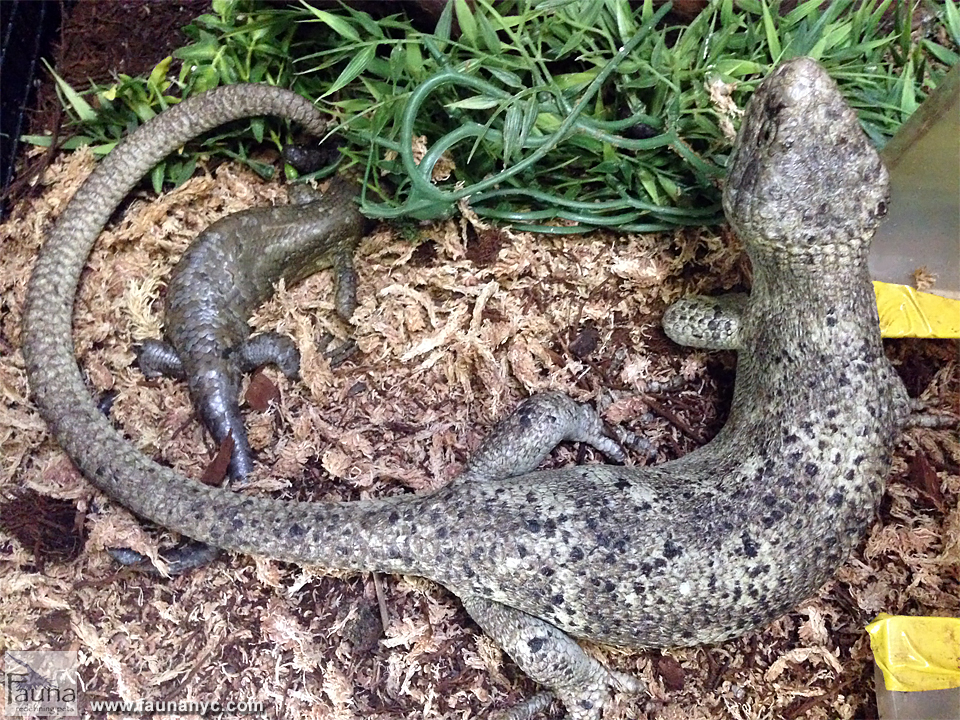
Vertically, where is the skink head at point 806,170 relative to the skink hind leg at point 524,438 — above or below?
above

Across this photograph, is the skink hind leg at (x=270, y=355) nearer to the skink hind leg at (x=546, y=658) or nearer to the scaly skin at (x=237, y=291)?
the scaly skin at (x=237, y=291)

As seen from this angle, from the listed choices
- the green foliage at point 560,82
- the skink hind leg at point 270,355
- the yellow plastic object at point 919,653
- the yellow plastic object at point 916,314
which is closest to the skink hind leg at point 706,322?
the green foliage at point 560,82

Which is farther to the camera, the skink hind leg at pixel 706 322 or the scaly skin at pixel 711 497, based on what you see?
the skink hind leg at pixel 706 322

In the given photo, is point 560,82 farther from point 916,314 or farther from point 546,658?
point 546,658

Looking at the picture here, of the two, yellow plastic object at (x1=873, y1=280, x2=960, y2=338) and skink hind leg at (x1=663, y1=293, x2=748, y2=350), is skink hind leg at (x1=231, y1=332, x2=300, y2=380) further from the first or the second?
yellow plastic object at (x1=873, y1=280, x2=960, y2=338)

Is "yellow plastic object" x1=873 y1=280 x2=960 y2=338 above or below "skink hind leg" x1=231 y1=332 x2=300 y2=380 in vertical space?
above

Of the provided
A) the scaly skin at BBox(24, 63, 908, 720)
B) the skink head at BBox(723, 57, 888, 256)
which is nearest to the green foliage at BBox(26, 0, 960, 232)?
the skink head at BBox(723, 57, 888, 256)
